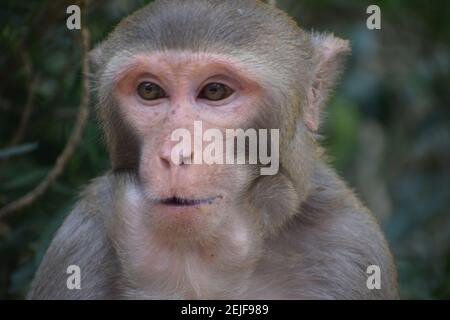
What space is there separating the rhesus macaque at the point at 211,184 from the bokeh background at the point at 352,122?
79 cm

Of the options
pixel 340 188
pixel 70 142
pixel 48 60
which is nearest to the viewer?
pixel 340 188

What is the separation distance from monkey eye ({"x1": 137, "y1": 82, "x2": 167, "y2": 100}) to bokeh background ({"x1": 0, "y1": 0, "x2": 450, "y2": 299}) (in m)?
1.20

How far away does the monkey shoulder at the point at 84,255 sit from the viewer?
504 cm

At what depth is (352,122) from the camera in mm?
10188

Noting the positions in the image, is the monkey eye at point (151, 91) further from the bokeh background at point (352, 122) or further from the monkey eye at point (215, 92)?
the bokeh background at point (352, 122)

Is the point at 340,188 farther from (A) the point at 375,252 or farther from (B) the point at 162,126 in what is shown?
(B) the point at 162,126

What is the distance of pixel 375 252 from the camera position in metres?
5.17

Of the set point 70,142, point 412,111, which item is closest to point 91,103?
point 70,142

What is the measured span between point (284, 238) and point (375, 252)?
1.64 ft

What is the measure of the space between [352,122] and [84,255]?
5473 millimetres

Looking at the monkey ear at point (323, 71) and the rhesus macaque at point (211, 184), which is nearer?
the rhesus macaque at point (211, 184)

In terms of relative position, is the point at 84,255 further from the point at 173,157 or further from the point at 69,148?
the point at 173,157

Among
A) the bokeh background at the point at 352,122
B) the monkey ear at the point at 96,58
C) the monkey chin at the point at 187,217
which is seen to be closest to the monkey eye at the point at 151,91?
the monkey ear at the point at 96,58

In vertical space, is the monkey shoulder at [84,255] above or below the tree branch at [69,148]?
below
